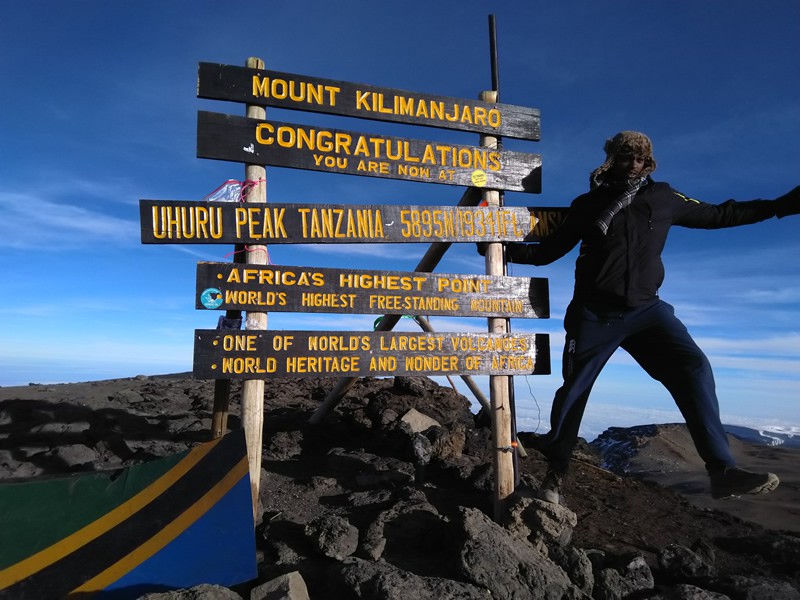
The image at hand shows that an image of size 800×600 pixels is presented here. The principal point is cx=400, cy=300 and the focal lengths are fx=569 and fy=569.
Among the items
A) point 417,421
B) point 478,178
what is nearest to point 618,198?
point 478,178

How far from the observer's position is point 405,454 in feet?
19.1

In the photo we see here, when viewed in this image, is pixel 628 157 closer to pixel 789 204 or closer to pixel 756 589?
pixel 789 204

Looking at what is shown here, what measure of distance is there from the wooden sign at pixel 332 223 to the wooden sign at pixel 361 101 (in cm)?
83

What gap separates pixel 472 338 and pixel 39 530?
11.5 ft

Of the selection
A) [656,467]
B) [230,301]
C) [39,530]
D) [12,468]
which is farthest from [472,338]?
[656,467]

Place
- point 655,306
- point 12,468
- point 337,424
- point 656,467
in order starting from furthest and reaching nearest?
1. point 656,467
2. point 337,424
3. point 12,468
4. point 655,306

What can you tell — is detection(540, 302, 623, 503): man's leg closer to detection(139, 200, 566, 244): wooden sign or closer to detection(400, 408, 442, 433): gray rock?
detection(139, 200, 566, 244): wooden sign

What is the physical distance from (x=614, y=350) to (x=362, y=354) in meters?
2.04

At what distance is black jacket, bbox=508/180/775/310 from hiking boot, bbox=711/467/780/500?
135cm

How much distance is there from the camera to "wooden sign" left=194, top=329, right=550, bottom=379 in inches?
175

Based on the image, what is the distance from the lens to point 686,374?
4398 mm

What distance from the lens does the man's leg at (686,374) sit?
13.8 feet

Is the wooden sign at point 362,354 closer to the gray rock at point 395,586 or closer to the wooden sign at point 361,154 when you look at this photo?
the wooden sign at point 361,154

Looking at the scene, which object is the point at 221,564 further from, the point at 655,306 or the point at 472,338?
the point at 655,306
